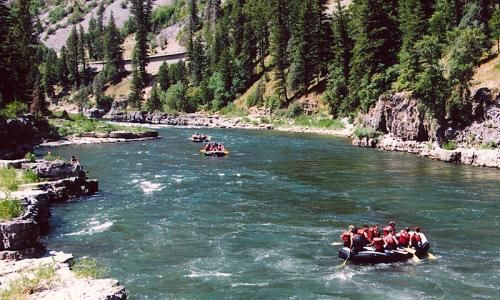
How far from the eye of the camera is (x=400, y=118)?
218 ft

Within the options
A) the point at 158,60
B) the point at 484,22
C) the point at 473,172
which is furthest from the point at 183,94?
the point at 473,172

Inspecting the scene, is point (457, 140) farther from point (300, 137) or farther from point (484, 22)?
point (300, 137)

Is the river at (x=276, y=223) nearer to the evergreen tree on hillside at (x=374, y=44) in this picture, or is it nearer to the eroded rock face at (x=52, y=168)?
the eroded rock face at (x=52, y=168)

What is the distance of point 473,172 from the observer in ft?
158

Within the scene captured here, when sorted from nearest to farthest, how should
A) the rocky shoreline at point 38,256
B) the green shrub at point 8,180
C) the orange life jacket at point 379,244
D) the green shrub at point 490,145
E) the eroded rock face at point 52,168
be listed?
the rocky shoreline at point 38,256 → the orange life jacket at point 379,244 → the green shrub at point 8,180 → the eroded rock face at point 52,168 → the green shrub at point 490,145

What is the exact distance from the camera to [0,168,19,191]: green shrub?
95.9 feet

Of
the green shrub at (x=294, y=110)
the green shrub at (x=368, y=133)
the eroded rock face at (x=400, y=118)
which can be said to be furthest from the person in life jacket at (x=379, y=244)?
the green shrub at (x=294, y=110)

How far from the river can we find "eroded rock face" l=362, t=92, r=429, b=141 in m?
9.01

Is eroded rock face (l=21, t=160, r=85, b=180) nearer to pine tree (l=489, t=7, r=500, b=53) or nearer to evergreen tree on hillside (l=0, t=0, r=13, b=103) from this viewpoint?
evergreen tree on hillside (l=0, t=0, r=13, b=103)

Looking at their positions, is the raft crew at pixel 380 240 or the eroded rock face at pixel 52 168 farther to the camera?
the eroded rock face at pixel 52 168

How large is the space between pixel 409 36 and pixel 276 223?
5428 cm

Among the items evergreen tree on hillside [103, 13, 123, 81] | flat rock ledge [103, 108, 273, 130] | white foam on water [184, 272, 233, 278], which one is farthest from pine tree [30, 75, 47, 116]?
white foam on water [184, 272, 233, 278]

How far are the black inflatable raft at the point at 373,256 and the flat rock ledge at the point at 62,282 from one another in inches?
439

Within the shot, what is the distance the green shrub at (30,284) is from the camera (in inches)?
608
